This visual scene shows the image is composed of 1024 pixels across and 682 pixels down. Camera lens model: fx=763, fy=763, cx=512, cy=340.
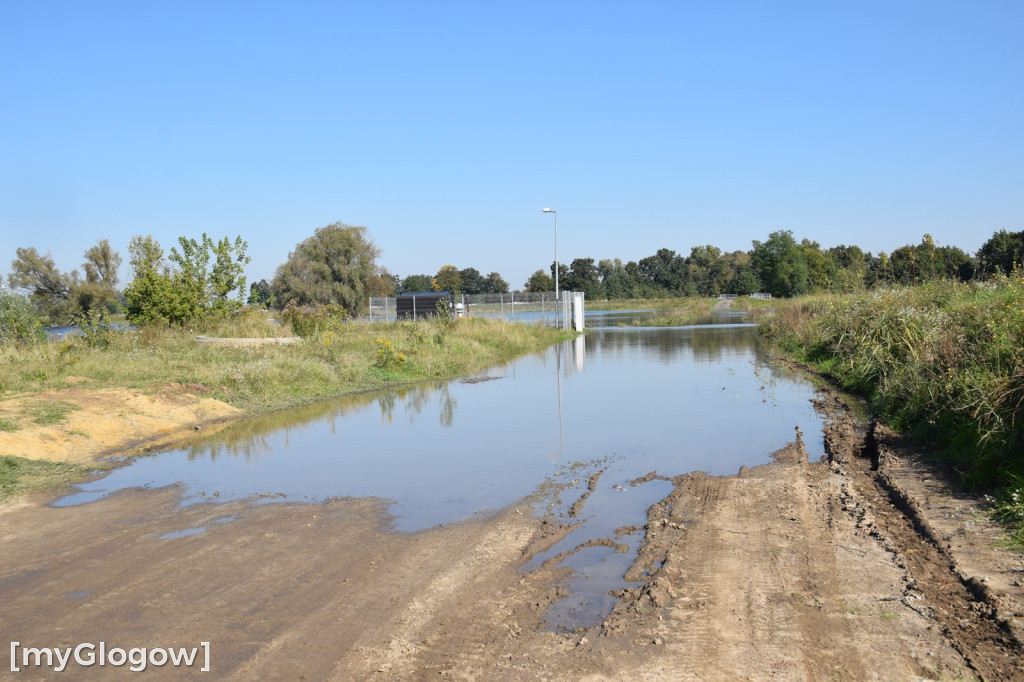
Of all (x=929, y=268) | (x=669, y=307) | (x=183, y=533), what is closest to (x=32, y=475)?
(x=183, y=533)

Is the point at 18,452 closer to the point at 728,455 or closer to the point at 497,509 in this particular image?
the point at 497,509

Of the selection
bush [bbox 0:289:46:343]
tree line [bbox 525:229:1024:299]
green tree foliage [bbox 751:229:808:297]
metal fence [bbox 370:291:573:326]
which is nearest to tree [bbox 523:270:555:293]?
tree line [bbox 525:229:1024:299]

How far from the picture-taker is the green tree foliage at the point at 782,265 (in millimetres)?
98375

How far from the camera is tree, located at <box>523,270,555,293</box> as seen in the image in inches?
5172

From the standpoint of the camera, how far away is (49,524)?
8469 mm

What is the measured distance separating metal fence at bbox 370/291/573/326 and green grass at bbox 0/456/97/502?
38652mm

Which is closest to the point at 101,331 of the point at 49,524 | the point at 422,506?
the point at 49,524

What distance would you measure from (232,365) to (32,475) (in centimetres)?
803

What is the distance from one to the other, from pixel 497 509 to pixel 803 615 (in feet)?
13.2

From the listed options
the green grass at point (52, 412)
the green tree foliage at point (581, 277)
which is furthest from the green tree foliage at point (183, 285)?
the green tree foliage at point (581, 277)

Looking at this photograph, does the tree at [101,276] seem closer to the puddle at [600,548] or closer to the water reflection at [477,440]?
the water reflection at [477,440]

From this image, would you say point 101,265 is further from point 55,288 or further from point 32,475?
point 32,475

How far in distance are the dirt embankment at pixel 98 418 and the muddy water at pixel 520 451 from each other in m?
0.93

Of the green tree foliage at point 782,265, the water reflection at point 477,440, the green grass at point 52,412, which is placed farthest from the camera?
the green tree foliage at point 782,265
